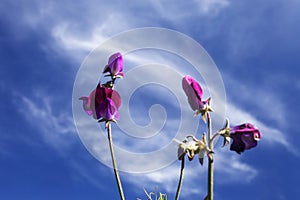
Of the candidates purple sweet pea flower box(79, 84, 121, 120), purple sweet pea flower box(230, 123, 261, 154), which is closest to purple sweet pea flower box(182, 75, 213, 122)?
purple sweet pea flower box(230, 123, 261, 154)

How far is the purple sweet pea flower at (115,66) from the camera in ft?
9.86

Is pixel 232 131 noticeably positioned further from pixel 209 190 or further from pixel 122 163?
pixel 122 163

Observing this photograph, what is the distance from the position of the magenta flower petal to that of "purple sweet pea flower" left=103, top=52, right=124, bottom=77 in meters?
0.72

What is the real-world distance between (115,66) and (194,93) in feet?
2.70

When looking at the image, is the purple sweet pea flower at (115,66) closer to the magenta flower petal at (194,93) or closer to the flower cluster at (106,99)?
the flower cluster at (106,99)

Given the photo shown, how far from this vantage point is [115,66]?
3.02 meters

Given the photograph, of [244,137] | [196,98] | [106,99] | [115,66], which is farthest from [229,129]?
[115,66]

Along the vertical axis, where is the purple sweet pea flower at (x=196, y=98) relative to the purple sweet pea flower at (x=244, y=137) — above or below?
above

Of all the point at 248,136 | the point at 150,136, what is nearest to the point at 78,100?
the point at 150,136

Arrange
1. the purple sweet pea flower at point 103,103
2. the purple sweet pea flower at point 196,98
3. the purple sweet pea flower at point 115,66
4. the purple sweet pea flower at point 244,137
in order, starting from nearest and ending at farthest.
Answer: the purple sweet pea flower at point 244,137 → the purple sweet pea flower at point 196,98 → the purple sweet pea flower at point 103,103 → the purple sweet pea flower at point 115,66

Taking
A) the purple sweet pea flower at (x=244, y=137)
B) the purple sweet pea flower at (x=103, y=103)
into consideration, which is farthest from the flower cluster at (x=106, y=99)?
the purple sweet pea flower at (x=244, y=137)

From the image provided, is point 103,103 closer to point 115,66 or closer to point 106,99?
point 106,99

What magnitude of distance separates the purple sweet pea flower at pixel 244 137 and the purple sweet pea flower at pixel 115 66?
107cm

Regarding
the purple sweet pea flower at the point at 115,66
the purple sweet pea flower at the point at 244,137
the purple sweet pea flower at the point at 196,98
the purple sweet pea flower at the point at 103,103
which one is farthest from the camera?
the purple sweet pea flower at the point at 115,66
